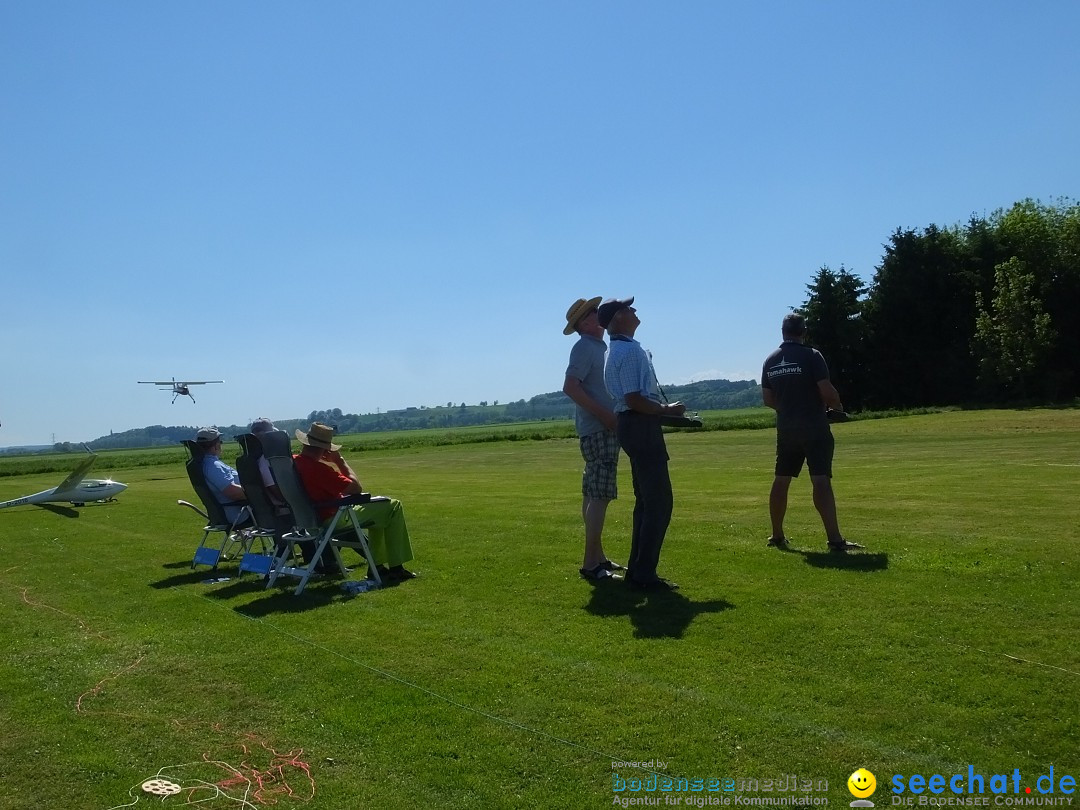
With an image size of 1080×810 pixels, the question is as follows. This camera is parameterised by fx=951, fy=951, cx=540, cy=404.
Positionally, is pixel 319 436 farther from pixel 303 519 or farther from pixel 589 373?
Answer: pixel 589 373

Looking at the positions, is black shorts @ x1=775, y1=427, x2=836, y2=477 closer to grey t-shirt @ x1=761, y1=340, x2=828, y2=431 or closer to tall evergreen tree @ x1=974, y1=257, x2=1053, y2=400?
grey t-shirt @ x1=761, y1=340, x2=828, y2=431

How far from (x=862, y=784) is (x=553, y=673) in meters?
1.91

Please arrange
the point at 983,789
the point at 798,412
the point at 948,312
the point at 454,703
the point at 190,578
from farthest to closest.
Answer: the point at 948,312
the point at 190,578
the point at 798,412
the point at 454,703
the point at 983,789

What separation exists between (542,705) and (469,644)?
1.31 meters

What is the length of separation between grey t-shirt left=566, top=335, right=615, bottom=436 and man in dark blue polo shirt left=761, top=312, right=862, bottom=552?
1.63 meters

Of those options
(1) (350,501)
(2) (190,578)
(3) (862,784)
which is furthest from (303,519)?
(3) (862,784)

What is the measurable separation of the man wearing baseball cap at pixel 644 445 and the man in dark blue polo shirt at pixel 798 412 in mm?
1754

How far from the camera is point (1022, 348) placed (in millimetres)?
52469

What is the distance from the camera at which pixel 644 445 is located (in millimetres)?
7047

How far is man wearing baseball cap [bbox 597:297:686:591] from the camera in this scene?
702 centimetres

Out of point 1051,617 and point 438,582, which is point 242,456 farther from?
point 1051,617

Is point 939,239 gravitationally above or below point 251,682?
above

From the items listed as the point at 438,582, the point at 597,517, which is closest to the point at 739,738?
the point at 597,517

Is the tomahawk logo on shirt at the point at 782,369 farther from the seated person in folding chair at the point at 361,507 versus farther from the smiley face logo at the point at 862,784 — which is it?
the smiley face logo at the point at 862,784
